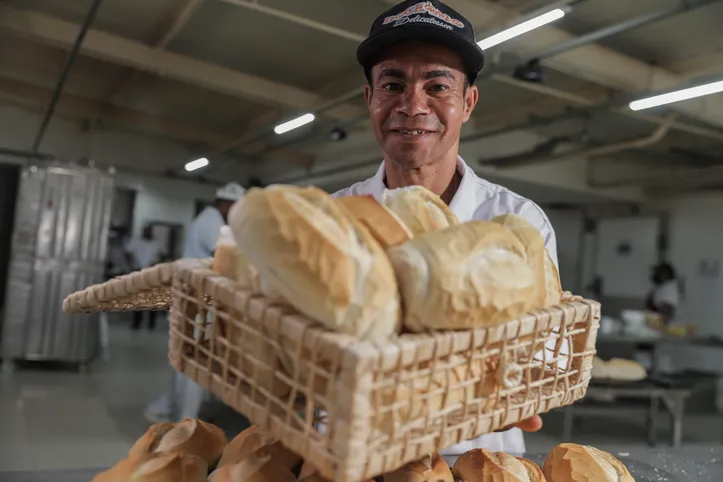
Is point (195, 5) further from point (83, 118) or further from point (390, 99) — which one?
point (83, 118)

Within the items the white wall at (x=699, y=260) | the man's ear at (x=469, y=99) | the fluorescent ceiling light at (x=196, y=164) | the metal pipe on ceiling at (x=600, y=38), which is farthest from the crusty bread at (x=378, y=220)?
the fluorescent ceiling light at (x=196, y=164)

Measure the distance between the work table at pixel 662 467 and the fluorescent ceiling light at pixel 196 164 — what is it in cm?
1048

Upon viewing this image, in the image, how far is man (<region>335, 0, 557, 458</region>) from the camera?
1.29m

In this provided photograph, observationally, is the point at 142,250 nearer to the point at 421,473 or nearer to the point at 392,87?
the point at 392,87

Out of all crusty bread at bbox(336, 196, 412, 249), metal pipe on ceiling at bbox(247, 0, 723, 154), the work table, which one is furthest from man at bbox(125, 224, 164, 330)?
crusty bread at bbox(336, 196, 412, 249)

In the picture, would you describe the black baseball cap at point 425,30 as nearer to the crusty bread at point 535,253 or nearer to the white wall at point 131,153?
the crusty bread at point 535,253

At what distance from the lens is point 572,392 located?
0.78 m

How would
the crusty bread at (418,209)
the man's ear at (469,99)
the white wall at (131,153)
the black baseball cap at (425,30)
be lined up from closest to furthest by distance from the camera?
the crusty bread at (418,209) → the black baseball cap at (425,30) → the man's ear at (469,99) → the white wall at (131,153)

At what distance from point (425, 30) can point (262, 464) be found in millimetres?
947

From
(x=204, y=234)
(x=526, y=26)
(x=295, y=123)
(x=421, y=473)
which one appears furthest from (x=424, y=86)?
(x=295, y=123)

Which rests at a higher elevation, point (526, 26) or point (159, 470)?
point (526, 26)

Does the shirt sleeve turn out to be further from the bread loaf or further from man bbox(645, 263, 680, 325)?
man bbox(645, 263, 680, 325)

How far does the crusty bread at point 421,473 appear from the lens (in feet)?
2.55

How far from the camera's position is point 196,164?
11.7 meters
